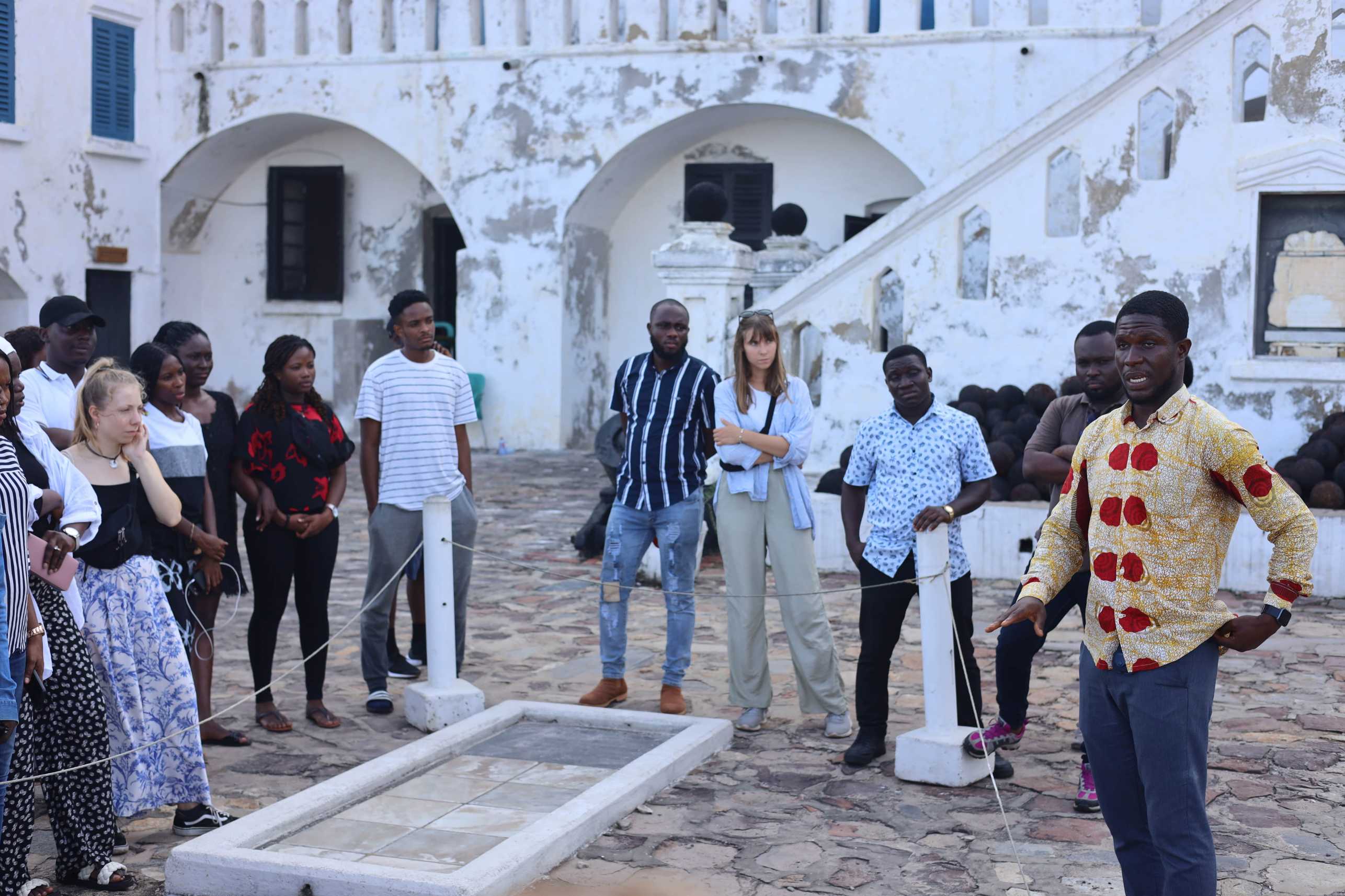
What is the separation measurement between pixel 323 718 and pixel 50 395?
1.73 meters

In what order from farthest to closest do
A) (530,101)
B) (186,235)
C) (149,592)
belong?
(186,235) < (530,101) < (149,592)

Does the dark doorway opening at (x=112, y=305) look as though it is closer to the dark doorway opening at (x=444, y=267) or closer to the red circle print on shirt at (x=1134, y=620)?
the dark doorway opening at (x=444, y=267)

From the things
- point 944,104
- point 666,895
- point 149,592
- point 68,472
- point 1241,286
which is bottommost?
point 666,895

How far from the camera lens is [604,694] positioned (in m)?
6.77

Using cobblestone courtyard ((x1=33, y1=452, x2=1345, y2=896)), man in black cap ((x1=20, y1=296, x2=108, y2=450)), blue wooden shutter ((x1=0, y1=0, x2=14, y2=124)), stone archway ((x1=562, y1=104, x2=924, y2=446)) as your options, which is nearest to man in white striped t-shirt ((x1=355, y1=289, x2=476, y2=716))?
cobblestone courtyard ((x1=33, y1=452, x2=1345, y2=896))

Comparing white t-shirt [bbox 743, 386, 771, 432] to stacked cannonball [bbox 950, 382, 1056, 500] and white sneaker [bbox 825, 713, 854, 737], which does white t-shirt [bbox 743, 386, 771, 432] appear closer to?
white sneaker [bbox 825, 713, 854, 737]

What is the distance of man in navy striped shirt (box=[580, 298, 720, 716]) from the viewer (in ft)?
21.7

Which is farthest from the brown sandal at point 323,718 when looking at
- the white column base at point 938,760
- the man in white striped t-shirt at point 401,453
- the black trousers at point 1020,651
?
the black trousers at point 1020,651

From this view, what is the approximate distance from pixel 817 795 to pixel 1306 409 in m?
6.28

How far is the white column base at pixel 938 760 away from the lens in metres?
5.63

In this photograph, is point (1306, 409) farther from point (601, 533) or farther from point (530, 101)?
point (530, 101)

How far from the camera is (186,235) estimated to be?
1925cm

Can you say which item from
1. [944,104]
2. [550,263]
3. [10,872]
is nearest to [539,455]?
[550,263]

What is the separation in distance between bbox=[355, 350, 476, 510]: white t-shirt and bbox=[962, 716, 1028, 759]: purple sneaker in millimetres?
2573
